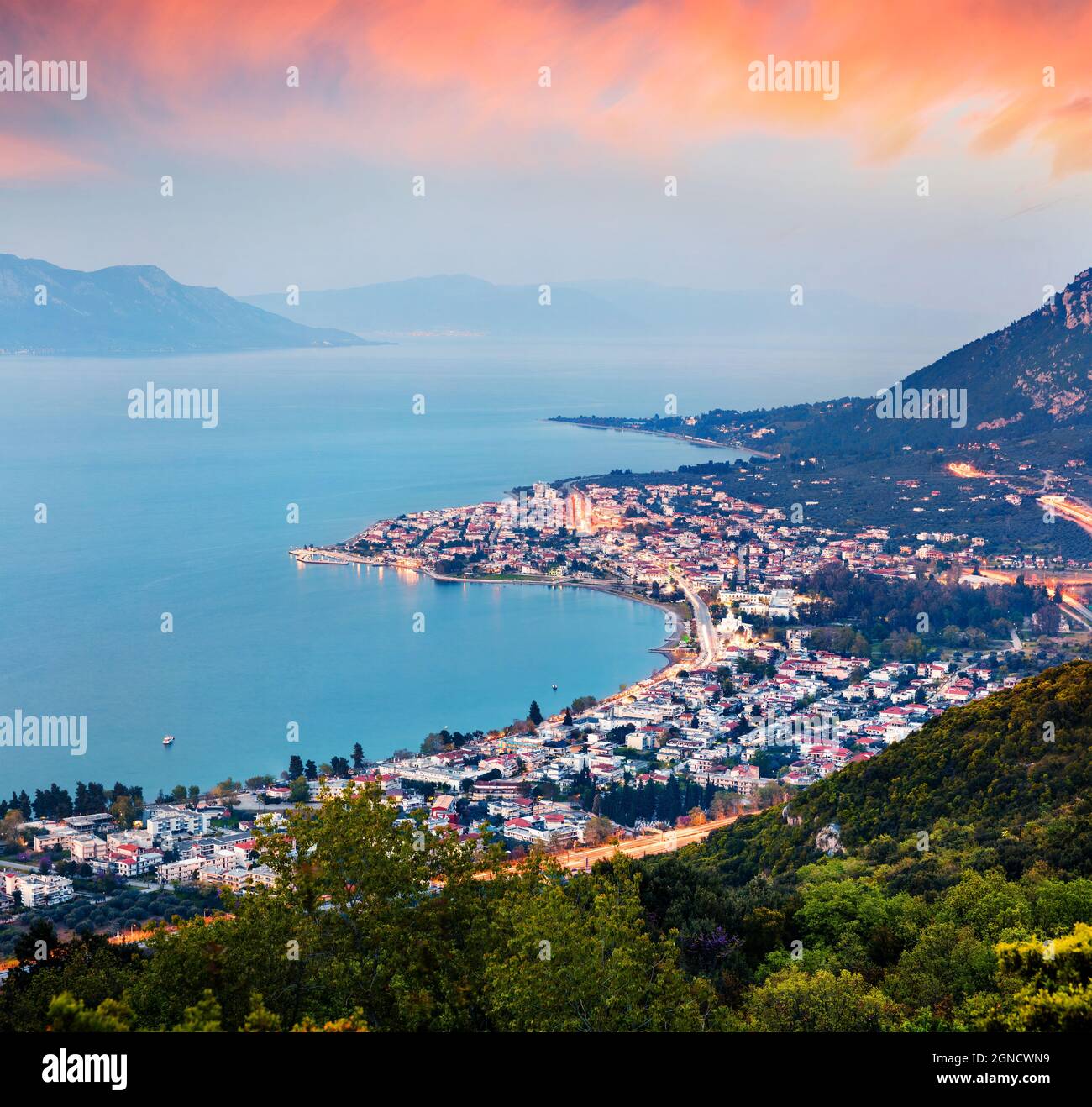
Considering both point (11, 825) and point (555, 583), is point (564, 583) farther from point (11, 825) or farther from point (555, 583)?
point (11, 825)

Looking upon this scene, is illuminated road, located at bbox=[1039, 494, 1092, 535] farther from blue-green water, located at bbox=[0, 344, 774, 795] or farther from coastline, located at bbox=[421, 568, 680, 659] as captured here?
blue-green water, located at bbox=[0, 344, 774, 795]

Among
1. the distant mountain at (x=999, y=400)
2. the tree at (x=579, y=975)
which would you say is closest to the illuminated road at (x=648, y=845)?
the tree at (x=579, y=975)

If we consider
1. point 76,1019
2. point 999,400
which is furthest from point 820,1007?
point 999,400

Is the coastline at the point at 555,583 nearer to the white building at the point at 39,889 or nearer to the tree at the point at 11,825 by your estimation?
the tree at the point at 11,825

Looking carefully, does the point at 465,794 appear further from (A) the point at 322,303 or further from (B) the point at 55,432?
(A) the point at 322,303

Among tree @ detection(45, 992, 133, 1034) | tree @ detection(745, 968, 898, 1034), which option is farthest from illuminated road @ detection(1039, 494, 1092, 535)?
tree @ detection(45, 992, 133, 1034)

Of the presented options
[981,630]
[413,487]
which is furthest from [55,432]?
[981,630]

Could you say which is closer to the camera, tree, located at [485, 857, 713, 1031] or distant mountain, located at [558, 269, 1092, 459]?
tree, located at [485, 857, 713, 1031]
